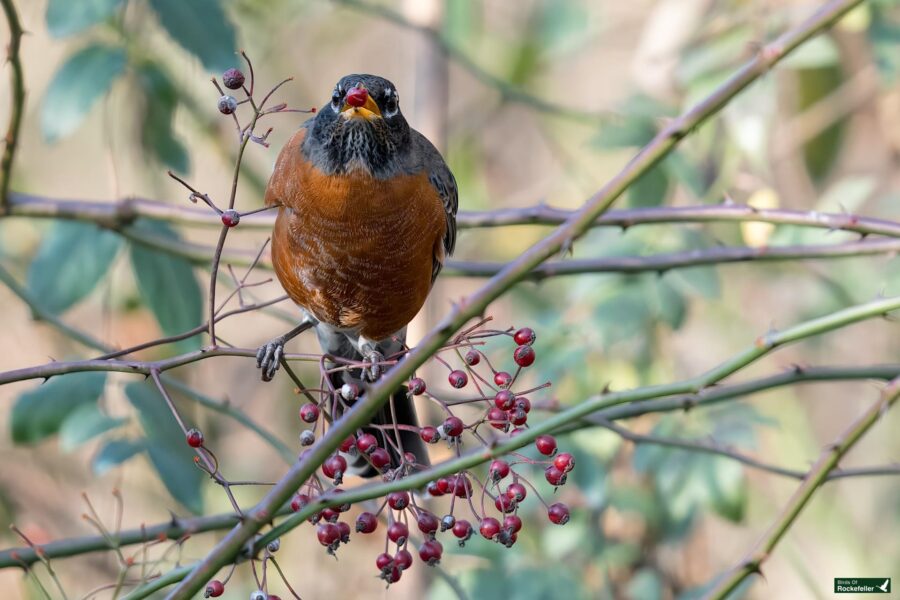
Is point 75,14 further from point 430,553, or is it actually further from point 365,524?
point 430,553

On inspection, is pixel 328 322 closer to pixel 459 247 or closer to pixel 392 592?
pixel 392 592

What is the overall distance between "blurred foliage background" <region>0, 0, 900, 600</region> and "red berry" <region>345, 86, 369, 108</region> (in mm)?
543

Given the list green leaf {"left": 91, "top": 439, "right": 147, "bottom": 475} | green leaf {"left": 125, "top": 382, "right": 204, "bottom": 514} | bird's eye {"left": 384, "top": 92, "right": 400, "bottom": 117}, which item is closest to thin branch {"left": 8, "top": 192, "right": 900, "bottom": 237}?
bird's eye {"left": 384, "top": 92, "right": 400, "bottom": 117}

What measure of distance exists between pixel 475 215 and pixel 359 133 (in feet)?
1.64

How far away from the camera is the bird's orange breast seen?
9.34ft

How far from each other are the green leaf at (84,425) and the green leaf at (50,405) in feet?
0.05

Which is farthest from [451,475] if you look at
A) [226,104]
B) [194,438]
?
[226,104]

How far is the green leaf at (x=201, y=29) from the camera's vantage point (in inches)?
119

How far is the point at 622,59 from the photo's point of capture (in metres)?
6.97

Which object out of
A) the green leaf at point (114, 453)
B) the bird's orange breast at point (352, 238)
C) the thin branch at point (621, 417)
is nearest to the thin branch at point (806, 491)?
the thin branch at point (621, 417)

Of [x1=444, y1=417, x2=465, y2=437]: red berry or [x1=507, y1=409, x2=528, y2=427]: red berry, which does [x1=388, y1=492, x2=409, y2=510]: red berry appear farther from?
[x1=507, y1=409, x2=528, y2=427]: red berry

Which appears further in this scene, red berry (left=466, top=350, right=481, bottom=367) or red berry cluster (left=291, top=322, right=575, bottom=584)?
red berry (left=466, top=350, right=481, bottom=367)

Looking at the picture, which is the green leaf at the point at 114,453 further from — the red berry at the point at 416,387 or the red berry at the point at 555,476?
the red berry at the point at 555,476

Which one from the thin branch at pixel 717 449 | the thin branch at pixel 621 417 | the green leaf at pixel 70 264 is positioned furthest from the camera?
the green leaf at pixel 70 264
